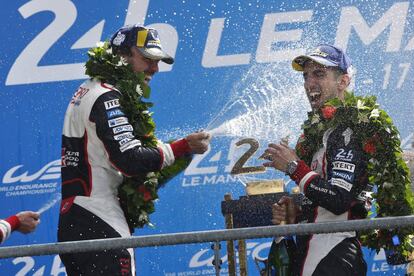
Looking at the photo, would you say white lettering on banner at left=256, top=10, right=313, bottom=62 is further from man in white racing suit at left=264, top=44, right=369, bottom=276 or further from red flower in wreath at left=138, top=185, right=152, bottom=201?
red flower in wreath at left=138, top=185, right=152, bottom=201

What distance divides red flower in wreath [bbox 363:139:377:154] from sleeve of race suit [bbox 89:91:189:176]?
900 millimetres

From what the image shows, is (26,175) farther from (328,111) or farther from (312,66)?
(328,111)

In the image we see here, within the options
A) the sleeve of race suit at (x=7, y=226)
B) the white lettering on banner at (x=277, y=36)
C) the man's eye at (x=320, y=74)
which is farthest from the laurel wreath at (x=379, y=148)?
the white lettering on banner at (x=277, y=36)

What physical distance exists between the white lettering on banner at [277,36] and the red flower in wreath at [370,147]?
258cm

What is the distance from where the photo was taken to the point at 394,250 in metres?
4.54

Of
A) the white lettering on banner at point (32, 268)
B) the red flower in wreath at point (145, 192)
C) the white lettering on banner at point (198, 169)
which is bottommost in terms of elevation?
the white lettering on banner at point (32, 268)

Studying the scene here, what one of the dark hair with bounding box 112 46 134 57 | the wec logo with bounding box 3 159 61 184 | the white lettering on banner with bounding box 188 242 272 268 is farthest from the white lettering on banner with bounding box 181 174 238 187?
the dark hair with bounding box 112 46 134 57

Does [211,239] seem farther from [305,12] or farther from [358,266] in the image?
[305,12]

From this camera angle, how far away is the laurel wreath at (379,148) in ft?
14.4

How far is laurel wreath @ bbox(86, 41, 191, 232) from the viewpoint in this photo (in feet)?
14.9

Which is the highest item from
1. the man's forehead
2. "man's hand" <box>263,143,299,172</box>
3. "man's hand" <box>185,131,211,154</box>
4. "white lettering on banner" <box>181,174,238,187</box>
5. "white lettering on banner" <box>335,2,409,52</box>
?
"white lettering on banner" <box>335,2,409,52</box>

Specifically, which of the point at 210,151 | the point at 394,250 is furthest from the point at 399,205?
the point at 210,151

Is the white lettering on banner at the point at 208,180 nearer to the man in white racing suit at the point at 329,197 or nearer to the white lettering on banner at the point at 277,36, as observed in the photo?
the white lettering on banner at the point at 277,36

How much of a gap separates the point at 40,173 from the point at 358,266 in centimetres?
307
